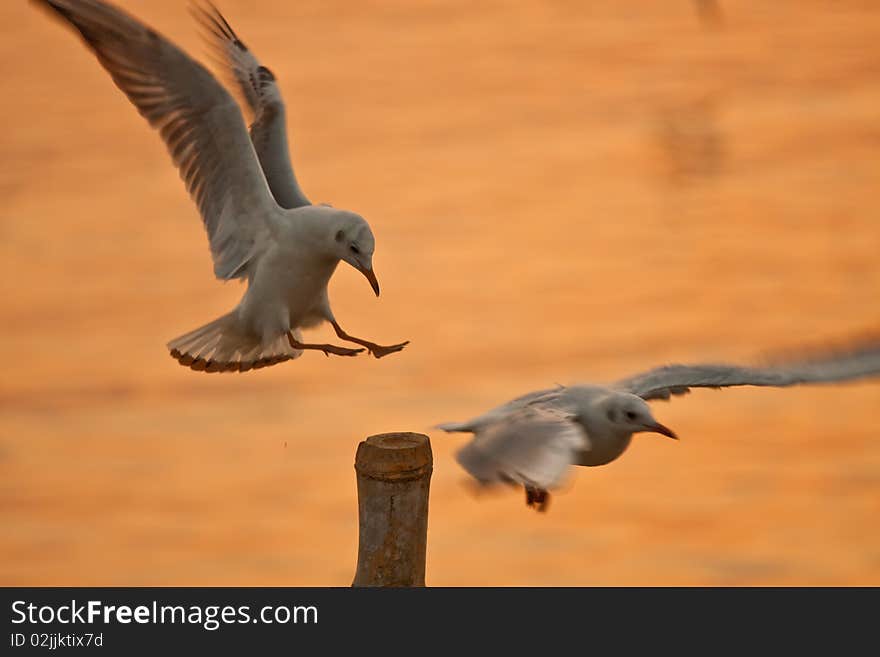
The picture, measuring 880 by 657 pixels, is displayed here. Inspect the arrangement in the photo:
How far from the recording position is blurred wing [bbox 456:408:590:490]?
5.60 m

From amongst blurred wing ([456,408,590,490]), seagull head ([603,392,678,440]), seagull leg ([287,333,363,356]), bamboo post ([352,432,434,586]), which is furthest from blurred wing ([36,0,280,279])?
bamboo post ([352,432,434,586])

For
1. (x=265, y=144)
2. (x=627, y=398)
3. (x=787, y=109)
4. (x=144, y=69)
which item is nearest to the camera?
(x=627, y=398)

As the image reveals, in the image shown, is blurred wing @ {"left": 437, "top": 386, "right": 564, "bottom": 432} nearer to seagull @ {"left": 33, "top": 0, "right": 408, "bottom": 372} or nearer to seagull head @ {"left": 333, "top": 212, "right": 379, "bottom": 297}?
seagull @ {"left": 33, "top": 0, "right": 408, "bottom": 372}

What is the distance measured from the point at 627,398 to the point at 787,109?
399 inches

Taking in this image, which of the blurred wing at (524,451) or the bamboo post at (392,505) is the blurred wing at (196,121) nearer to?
the blurred wing at (524,451)

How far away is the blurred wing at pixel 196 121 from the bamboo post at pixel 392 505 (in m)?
2.13

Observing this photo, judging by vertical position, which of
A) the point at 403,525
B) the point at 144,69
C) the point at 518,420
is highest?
the point at 144,69

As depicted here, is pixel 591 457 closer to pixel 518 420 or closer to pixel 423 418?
pixel 518 420

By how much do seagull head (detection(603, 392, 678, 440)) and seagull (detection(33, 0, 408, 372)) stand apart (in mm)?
908

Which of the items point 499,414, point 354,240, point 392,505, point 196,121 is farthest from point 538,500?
point 196,121

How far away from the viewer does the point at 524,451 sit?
5.72 meters

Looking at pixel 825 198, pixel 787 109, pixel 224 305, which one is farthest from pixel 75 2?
pixel 787 109

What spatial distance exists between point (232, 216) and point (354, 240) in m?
0.60

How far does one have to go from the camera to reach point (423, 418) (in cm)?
1064
